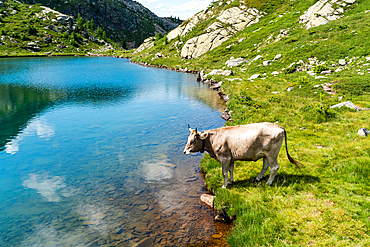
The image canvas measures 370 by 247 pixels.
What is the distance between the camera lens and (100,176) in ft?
50.5

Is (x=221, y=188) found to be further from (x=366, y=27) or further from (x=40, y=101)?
(x=366, y=27)

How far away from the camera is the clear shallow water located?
412 inches

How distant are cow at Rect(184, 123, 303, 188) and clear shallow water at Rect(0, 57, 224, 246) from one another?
3.44 metres

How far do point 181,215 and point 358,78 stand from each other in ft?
93.4

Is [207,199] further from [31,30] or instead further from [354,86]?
[31,30]

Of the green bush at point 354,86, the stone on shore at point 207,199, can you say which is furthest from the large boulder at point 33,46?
the stone on shore at point 207,199

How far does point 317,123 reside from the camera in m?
18.4

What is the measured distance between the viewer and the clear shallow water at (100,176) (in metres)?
10.5

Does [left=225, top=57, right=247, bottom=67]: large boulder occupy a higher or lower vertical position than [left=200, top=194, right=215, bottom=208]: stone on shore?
higher

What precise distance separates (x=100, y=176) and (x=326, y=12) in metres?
71.5

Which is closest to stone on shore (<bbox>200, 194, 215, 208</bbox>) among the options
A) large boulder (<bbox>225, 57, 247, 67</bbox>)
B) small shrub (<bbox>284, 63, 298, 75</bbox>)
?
small shrub (<bbox>284, 63, 298, 75</bbox>)

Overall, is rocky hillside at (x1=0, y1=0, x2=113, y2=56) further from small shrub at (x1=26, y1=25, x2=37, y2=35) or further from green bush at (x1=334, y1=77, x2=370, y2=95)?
green bush at (x1=334, y1=77, x2=370, y2=95)

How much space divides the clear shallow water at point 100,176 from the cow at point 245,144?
11.3ft

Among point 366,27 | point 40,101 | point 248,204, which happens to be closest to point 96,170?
point 248,204
